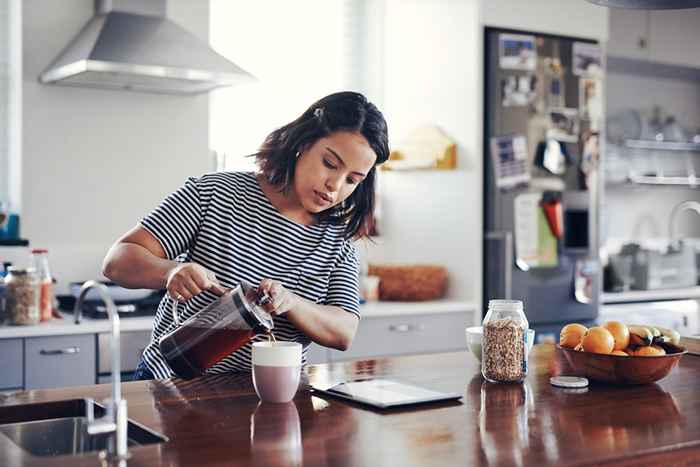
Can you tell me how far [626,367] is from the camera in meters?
1.94

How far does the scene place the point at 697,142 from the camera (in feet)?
18.6

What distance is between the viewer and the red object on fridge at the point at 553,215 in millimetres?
4207

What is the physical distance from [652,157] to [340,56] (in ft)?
7.37

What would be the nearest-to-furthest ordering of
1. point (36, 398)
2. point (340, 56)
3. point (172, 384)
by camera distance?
point (36, 398) < point (172, 384) < point (340, 56)

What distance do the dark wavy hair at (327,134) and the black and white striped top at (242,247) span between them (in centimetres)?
5

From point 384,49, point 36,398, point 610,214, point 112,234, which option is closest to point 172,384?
point 36,398

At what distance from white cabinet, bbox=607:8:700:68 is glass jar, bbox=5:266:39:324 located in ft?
10.5

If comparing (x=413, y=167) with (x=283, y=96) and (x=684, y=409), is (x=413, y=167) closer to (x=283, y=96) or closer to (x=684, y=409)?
(x=283, y=96)

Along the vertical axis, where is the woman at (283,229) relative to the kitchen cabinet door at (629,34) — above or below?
below

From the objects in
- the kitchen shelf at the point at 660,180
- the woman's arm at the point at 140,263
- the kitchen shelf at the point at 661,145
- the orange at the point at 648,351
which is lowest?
the orange at the point at 648,351

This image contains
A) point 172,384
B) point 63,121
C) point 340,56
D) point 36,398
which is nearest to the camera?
point 36,398

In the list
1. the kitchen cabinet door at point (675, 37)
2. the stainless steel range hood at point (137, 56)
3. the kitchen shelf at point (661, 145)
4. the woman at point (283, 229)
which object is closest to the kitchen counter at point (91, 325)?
the woman at point (283, 229)

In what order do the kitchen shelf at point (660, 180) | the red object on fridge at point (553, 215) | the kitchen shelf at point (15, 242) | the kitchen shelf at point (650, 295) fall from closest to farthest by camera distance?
the kitchen shelf at point (15, 242) → the red object on fridge at point (553, 215) → the kitchen shelf at point (650, 295) → the kitchen shelf at point (660, 180)

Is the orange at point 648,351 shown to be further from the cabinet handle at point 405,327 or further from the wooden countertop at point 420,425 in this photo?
the cabinet handle at point 405,327
